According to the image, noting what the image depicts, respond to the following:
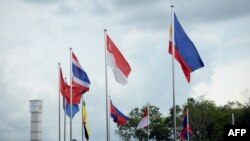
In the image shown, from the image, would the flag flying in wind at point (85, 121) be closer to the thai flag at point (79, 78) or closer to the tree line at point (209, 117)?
the thai flag at point (79, 78)

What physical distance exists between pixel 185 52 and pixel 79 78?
865 centimetres

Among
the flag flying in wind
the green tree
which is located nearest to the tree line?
the green tree

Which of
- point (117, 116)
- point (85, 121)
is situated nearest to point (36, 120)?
point (117, 116)

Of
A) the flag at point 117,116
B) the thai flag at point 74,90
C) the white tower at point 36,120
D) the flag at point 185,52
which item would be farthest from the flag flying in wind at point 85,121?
the flag at point 185,52

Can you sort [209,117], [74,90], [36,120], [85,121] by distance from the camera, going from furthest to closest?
1. [209,117]
2. [85,121]
3. [36,120]
4. [74,90]

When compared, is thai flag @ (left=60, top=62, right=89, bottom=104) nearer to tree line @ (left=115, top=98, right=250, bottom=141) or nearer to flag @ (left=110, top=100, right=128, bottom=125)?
flag @ (left=110, top=100, right=128, bottom=125)

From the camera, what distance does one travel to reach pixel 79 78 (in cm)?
3859

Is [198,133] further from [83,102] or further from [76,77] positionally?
[76,77]

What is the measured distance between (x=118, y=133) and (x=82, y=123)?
283 feet

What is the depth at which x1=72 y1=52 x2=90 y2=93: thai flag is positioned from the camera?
3825 centimetres

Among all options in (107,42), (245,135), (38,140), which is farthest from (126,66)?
(245,135)

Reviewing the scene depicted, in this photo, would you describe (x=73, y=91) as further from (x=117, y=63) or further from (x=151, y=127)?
(x=151, y=127)

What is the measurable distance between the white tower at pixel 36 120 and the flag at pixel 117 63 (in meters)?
7.90

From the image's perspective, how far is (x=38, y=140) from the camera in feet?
133
